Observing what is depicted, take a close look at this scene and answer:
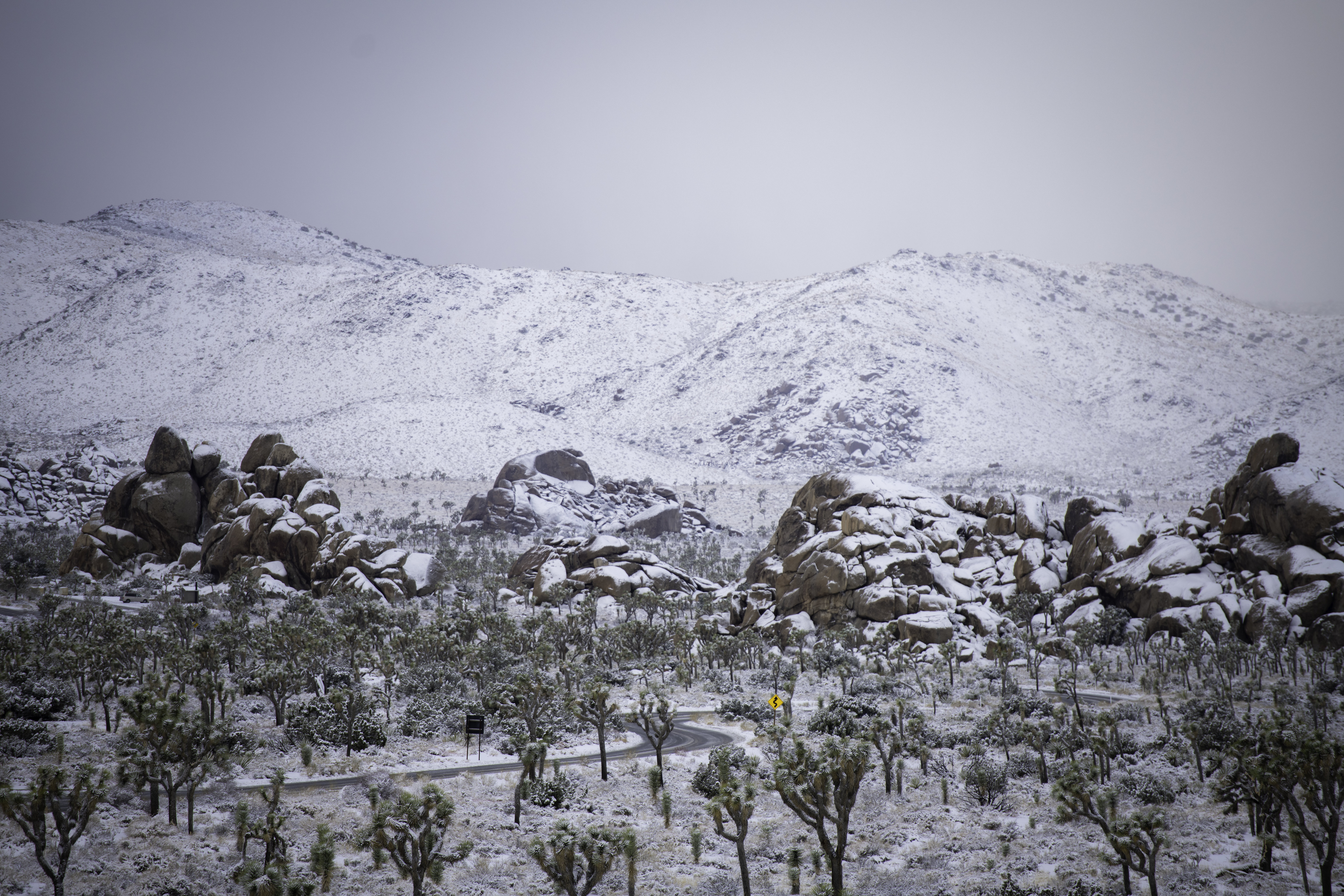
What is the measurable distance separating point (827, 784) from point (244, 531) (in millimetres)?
61844

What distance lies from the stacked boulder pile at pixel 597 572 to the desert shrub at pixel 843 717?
1218 inches

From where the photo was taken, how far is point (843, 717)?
32.7m

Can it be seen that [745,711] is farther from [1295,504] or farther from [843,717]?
[1295,504]

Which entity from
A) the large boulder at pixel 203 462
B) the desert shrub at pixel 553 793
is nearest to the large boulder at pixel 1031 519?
the desert shrub at pixel 553 793

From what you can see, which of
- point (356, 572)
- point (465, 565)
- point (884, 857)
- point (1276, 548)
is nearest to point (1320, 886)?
point (884, 857)

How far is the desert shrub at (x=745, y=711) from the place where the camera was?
37.2 metres

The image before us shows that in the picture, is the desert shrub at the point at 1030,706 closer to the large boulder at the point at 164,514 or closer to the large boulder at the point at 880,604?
the large boulder at the point at 880,604

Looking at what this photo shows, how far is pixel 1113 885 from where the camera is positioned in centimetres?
1884

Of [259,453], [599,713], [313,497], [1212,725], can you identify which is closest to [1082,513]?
[1212,725]

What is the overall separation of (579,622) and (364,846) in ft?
117

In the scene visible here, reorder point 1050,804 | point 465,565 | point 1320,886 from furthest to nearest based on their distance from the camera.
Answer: point 465,565 → point 1050,804 → point 1320,886

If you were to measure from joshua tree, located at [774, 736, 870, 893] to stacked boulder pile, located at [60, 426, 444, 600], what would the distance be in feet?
161

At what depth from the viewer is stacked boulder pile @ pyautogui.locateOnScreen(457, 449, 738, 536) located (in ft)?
326

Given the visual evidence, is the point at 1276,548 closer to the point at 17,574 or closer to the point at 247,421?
the point at 17,574
